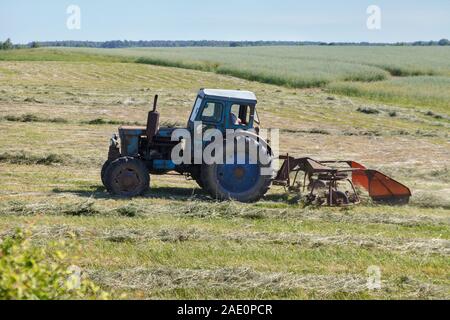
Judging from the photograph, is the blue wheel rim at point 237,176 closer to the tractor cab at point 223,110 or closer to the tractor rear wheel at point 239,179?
the tractor rear wheel at point 239,179

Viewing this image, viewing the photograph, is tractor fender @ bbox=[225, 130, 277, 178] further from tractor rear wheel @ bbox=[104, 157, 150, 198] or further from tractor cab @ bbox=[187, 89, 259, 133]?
tractor rear wheel @ bbox=[104, 157, 150, 198]

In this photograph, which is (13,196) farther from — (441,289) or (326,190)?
(441,289)

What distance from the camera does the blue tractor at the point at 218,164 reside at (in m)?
12.4

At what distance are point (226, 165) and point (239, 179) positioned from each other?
1.16 feet

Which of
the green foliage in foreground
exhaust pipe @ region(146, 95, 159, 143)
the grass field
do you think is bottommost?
the grass field

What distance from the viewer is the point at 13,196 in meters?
12.1

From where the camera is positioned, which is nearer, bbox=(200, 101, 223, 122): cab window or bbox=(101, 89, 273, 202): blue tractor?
bbox=(101, 89, 273, 202): blue tractor

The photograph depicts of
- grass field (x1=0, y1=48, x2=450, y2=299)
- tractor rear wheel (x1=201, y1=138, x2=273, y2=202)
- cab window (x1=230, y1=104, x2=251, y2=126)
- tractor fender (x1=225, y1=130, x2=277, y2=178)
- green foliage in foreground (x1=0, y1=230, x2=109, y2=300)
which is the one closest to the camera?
green foliage in foreground (x1=0, y1=230, x2=109, y2=300)

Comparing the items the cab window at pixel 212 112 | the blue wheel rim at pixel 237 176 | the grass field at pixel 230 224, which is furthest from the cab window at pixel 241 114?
the grass field at pixel 230 224

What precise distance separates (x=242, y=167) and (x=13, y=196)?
3984 millimetres

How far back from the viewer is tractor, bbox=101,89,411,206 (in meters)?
12.4

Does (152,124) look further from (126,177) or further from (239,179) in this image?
(239,179)

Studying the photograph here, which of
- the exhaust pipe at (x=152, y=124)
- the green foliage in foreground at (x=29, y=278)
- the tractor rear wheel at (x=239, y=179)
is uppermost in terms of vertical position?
the exhaust pipe at (x=152, y=124)

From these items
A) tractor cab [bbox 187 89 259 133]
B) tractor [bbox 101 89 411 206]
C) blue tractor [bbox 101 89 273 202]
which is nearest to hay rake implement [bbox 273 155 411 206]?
tractor [bbox 101 89 411 206]
